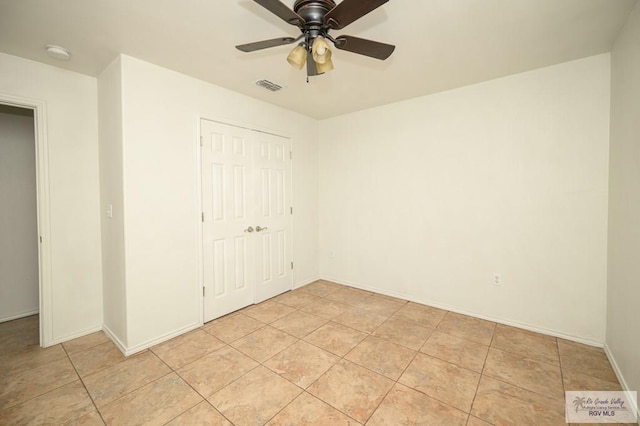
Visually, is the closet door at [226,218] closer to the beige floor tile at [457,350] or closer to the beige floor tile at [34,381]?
the beige floor tile at [34,381]

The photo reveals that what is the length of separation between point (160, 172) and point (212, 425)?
2.05 metres

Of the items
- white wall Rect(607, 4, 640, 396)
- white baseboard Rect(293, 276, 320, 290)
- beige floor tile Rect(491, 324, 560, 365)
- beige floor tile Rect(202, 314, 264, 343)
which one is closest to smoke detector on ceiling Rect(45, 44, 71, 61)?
beige floor tile Rect(202, 314, 264, 343)

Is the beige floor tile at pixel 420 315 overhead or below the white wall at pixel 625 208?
below

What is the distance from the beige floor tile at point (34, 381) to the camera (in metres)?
1.84

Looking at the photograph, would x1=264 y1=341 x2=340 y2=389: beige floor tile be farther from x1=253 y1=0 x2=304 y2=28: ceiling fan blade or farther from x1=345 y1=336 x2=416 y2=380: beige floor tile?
x1=253 y1=0 x2=304 y2=28: ceiling fan blade

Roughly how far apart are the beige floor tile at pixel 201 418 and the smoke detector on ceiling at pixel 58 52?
2839mm

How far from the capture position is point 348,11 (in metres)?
1.35

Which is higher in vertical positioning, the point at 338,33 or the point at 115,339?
the point at 338,33

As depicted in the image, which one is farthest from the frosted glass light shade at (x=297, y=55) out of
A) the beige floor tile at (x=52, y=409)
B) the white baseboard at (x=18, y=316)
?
the white baseboard at (x=18, y=316)

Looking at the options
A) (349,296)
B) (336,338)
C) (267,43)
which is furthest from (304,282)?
(267,43)

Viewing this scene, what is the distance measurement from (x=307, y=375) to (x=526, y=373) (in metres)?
1.65

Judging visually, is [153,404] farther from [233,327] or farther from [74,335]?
[74,335]

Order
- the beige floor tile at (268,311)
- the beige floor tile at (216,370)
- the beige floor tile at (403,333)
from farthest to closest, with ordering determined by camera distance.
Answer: the beige floor tile at (268,311), the beige floor tile at (403,333), the beige floor tile at (216,370)

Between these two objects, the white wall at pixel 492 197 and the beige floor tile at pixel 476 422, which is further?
the white wall at pixel 492 197
